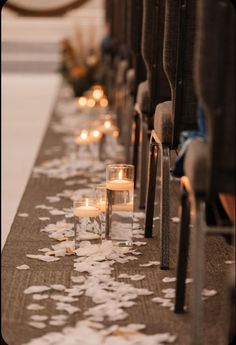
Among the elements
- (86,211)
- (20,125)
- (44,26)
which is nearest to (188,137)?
(86,211)

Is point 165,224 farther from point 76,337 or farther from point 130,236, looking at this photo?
point 76,337

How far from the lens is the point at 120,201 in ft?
10.4

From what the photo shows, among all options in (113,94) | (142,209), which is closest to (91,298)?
(142,209)

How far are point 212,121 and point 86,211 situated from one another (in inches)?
39.4

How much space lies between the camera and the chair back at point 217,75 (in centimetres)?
199

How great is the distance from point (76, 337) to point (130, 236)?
3.06 feet

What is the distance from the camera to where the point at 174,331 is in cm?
237

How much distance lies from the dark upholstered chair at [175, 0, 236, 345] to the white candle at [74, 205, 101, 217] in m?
0.79

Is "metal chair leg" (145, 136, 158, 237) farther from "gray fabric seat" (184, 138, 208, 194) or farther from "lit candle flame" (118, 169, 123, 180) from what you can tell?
"gray fabric seat" (184, 138, 208, 194)

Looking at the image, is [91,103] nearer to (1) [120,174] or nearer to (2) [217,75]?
(1) [120,174]

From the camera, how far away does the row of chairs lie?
2.02 m

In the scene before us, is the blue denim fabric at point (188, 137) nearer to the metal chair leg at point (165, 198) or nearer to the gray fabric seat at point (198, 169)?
the gray fabric seat at point (198, 169)

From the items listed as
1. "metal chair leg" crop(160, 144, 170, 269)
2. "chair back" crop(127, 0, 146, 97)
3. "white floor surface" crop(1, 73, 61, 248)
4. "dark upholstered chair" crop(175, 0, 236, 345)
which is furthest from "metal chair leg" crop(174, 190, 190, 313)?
"chair back" crop(127, 0, 146, 97)

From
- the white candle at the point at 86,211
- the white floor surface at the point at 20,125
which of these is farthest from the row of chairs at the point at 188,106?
the white floor surface at the point at 20,125
